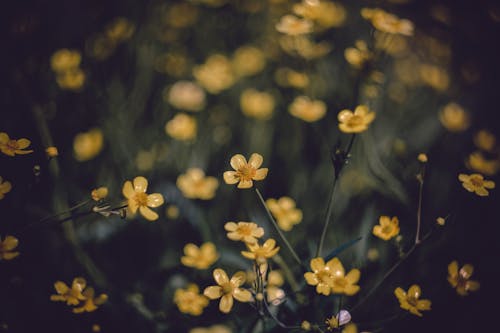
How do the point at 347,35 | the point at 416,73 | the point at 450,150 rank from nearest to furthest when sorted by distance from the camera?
the point at 450,150 < the point at 416,73 < the point at 347,35

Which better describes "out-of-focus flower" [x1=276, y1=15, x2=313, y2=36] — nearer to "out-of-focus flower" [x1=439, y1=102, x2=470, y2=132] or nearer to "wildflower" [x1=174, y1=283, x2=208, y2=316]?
"out-of-focus flower" [x1=439, y1=102, x2=470, y2=132]

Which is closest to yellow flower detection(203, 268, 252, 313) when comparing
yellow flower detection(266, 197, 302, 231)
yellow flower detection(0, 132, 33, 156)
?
yellow flower detection(266, 197, 302, 231)

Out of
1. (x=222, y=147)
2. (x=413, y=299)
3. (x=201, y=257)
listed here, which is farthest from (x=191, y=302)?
(x=222, y=147)

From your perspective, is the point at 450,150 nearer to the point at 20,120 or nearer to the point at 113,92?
the point at 113,92

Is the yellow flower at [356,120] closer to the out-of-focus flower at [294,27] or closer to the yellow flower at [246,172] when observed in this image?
the yellow flower at [246,172]

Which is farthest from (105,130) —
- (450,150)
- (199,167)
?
(450,150)

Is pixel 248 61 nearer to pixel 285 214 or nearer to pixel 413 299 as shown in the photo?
pixel 285 214

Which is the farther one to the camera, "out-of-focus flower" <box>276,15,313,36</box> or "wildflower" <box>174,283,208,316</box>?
"out-of-focus flower" <box>276,15,313,36</box>
